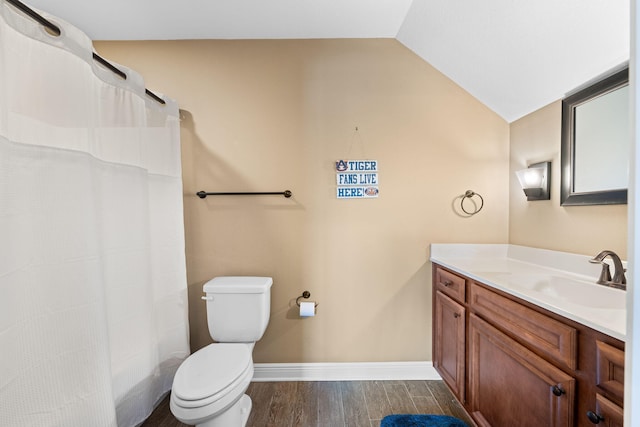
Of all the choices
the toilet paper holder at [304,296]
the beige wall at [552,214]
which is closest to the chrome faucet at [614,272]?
the beige wall at [552,214]

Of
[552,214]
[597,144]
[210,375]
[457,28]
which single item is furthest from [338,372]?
[457,28]

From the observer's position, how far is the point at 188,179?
6.29 feet

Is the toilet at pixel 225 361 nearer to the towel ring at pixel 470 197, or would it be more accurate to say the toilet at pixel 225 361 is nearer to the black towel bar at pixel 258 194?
the black towel bar at pixel 258 194

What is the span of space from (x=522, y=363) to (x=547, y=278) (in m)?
0.58

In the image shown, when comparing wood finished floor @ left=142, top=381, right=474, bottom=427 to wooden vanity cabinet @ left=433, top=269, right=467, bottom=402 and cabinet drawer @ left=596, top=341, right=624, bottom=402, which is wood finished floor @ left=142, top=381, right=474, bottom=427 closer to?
wooden vanity cabinet @ left=433, top=269, right=467, bottom=402

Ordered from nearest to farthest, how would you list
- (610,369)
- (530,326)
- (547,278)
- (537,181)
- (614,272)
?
(610,369), (530,326), (614,272), (547,278), (537,181)

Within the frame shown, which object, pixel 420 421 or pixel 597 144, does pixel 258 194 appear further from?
pixel 597 144

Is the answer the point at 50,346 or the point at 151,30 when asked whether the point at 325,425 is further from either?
the point at 151,30

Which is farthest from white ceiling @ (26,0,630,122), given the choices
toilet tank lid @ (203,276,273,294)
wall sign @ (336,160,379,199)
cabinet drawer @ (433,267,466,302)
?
toilet tank lid @ (203,276,273,294)

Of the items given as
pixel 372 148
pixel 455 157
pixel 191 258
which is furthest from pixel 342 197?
pixel 191 258

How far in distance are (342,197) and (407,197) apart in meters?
0.49

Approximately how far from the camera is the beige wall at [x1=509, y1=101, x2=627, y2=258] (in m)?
1.29

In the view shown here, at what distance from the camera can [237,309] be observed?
170 centimetres

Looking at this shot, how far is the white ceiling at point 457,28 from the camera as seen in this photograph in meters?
1.24
